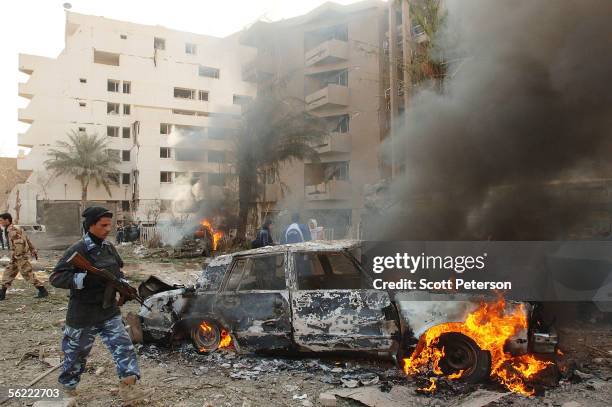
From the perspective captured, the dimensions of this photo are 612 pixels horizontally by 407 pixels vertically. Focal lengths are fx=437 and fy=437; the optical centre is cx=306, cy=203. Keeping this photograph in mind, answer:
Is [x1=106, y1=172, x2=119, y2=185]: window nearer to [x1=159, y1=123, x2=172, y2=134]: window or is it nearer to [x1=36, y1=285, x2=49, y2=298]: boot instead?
[x1=159, y1=123, x2=172, y2=134]: window

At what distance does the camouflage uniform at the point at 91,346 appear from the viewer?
3676mm

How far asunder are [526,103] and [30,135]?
37.2 metres

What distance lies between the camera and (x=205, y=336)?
5.03 meters

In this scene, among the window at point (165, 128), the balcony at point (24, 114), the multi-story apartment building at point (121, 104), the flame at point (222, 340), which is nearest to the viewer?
the flame at point (222, 340)

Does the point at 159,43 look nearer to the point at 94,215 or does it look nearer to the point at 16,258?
the point at 16,258

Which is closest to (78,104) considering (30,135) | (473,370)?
(30,135)

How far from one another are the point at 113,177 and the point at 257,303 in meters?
36.2

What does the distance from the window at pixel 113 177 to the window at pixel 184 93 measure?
8.49 metres

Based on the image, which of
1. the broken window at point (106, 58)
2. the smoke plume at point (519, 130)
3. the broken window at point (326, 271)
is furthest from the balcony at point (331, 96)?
the broken window at point (106, 58)

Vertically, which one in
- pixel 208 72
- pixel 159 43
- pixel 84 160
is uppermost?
pixel 159 43

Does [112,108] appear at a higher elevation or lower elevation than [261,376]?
higher

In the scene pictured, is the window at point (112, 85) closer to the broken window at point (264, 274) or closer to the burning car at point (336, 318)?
the burning car at point (336, 318)

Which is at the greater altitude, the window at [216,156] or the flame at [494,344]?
the window at [216,156]

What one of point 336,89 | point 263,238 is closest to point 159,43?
point 336,89
